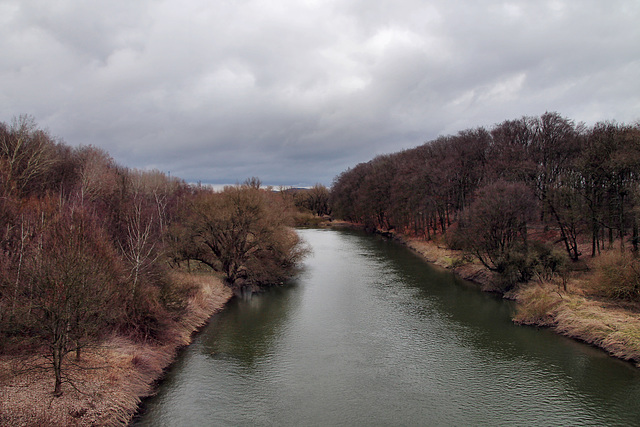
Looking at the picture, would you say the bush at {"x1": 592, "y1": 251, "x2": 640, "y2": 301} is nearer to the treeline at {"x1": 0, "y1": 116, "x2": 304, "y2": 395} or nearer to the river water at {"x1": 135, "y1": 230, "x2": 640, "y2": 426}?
the river water at {"x1": 135, "y1": 230, "x2": 640, "y2": 426}

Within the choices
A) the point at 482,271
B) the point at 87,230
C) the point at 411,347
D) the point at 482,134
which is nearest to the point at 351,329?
the point at 411,347

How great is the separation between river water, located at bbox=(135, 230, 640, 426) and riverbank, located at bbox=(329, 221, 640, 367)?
2.23 ft

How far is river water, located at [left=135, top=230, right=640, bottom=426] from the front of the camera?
1370cm

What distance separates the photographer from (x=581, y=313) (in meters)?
21.1

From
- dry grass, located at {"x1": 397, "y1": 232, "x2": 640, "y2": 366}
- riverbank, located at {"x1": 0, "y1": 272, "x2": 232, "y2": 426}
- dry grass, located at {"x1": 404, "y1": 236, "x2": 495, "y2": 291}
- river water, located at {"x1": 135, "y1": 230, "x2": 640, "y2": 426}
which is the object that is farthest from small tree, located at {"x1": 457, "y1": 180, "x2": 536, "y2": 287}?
riverbank, located at {"x1": 0, "y1": 272, "x2": 232, "y2": 426}

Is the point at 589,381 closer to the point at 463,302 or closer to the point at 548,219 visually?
the point at 463,302

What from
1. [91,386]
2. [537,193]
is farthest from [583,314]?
[91,386]

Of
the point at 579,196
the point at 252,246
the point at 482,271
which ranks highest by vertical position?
the point at 579,196

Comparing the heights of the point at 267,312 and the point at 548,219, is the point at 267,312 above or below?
below

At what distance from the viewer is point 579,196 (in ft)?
101

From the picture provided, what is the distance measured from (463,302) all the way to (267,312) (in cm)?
1318

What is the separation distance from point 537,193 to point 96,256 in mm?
33781

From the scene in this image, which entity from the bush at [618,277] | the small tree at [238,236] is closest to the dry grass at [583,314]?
the bush at [618,277]

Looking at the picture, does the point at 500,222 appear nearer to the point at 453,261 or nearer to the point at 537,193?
the point at 537,193
